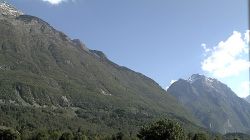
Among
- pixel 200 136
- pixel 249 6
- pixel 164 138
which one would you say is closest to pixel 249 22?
pixel 249 6

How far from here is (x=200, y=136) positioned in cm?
19375

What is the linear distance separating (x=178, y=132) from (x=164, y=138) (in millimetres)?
5578

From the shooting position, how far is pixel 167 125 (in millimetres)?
147750

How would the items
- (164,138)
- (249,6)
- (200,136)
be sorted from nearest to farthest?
(249,6), (164,138), (200,136)

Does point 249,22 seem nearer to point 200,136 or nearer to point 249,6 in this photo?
point 249,6

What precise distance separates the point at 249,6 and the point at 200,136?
163678 millimetres

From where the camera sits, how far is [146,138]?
14725cm

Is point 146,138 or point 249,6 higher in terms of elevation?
point 249,6

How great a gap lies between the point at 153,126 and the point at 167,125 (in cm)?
427

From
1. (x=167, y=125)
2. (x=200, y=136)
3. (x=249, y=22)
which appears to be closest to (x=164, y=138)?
(x=167, y=125)

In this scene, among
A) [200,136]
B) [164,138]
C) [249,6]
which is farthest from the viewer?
[200,136]

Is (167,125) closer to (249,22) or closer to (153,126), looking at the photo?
(153,126)

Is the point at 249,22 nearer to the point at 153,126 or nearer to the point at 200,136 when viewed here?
the point at 153,126

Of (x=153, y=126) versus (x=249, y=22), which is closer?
(x=249, y=22)
